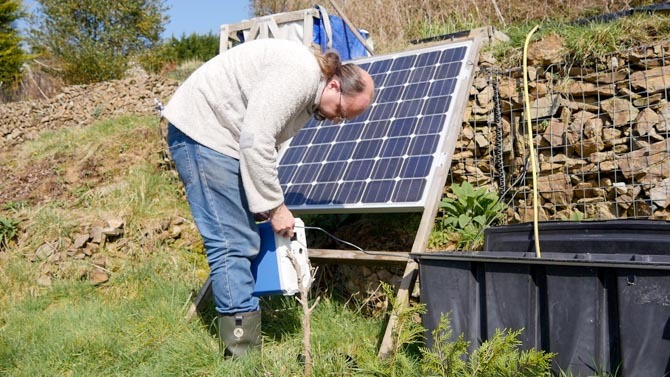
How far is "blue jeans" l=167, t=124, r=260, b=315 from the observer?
3.15 m

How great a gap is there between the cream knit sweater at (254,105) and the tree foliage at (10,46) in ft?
48.7

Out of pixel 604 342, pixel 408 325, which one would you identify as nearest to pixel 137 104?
pixel 408 325

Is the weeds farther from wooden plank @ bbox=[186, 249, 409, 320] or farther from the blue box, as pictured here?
the blue box

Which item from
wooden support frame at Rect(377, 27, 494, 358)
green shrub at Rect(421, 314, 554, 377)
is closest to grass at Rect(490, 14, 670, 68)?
wooden support frame at Rect(377, 27, 494, 358)

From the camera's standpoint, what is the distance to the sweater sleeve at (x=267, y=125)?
9.35 ft

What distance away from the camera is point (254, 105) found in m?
2.86

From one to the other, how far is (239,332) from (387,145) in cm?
164

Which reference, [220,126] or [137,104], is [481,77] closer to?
[220,126]

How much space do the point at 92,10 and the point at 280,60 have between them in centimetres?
1437

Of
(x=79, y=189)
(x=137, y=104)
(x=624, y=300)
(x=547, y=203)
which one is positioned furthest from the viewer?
(x=137, y=104)

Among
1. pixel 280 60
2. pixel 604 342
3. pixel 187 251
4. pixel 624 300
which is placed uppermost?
pixel 280 60

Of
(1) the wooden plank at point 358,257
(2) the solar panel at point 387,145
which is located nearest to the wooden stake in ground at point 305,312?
(1) the wooden plank at point 358,257

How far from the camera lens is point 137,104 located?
33.7ft

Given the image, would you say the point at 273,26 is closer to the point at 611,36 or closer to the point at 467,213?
the point at 611,36
